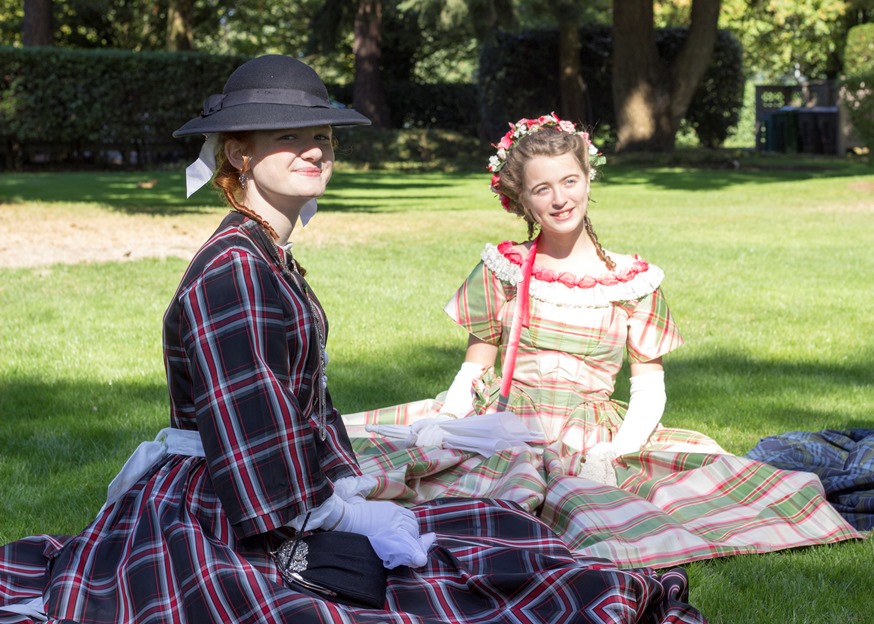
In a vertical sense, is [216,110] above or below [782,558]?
above

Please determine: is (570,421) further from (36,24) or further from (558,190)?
(36,24)

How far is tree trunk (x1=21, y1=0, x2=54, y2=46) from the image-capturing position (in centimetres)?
2611

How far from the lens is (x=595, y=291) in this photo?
14.1 feet

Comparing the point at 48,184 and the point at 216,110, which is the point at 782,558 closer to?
the point at 216,110

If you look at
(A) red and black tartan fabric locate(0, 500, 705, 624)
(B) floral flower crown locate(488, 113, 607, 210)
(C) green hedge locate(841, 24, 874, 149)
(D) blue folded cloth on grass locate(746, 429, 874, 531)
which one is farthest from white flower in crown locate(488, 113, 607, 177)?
(C) green hedge locate(841, 24, 874, 149)

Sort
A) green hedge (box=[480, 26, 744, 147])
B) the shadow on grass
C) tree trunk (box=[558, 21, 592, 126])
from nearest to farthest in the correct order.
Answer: the shadow on grass < tree trunk (box=[558, 21, 592, 126]) < green hedge (box=[480, 26, 744, 147])

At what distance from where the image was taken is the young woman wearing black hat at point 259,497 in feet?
8.16

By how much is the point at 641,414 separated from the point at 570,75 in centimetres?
2369

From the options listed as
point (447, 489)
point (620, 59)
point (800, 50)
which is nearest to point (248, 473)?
point (447, 489)

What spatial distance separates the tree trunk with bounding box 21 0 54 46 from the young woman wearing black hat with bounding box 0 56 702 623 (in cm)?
2573

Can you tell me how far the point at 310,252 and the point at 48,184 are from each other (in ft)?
33.3

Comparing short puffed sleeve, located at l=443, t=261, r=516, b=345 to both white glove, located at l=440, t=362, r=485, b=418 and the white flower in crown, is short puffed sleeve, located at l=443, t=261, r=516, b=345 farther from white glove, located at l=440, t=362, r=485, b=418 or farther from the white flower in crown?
the white flower in crown

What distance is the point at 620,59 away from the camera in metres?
23.9

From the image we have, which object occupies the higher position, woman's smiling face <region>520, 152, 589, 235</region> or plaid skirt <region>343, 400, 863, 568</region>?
woman's smiling face <region>520, 152, 589, 235</region>
